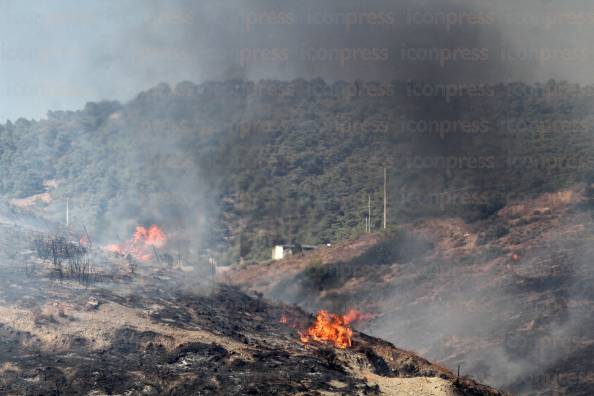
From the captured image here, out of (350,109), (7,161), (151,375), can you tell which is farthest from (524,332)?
(7,161)

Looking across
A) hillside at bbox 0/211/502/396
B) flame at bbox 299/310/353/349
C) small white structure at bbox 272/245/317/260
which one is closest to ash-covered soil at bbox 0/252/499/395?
hillside at bbox 0/211/502/396

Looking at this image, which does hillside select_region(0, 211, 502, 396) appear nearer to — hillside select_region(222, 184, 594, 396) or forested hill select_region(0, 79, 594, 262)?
hillside select_region(222, 184, 594, 396)

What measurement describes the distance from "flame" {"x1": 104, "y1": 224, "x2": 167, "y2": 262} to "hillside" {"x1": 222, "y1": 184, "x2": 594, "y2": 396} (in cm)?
1087

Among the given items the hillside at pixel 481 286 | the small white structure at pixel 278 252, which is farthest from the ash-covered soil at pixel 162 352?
the small white structure at pixel 278 252

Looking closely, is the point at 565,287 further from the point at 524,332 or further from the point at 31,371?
the point at 31,371

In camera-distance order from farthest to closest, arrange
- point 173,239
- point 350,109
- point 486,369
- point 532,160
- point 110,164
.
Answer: point 350,109
point 110,164
point 532,160
point 173,239
point 486,369

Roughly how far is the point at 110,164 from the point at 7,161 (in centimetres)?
2083

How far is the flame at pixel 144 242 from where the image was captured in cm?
8321

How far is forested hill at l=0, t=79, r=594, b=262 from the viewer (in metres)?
104

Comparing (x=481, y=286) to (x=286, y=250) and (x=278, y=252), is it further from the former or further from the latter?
(x=278, y=252)

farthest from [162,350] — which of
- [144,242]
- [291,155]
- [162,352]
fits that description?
[291,155]

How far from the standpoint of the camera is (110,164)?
13762 cm

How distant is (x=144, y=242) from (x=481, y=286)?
150ft

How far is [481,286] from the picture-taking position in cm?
6544
